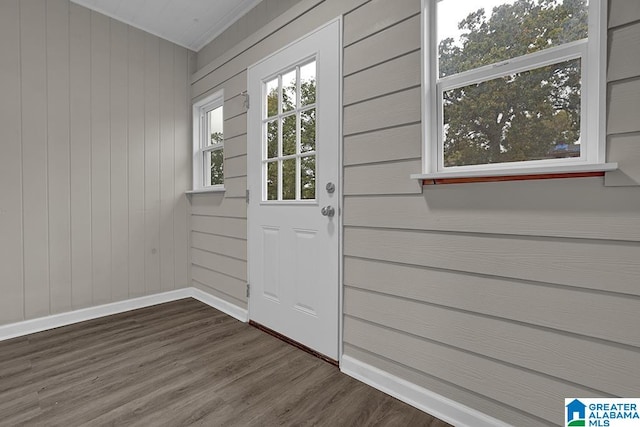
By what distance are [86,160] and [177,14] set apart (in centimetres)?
152

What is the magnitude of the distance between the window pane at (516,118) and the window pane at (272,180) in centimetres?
129

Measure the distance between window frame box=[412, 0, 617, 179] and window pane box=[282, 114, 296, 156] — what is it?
101 cm

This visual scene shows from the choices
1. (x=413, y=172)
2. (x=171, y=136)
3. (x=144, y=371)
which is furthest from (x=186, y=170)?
(x=413, y=172)

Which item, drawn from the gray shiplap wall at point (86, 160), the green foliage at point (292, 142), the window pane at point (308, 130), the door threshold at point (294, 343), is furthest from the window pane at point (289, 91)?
the door threshold at point (294, 343)

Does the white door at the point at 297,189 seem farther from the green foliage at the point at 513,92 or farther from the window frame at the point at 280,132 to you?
the green foliage at the point at 513,92

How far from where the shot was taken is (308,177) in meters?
2.13

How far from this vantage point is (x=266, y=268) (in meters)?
2.43

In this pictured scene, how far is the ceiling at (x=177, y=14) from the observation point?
2.61 m

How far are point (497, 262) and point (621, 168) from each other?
52 cm

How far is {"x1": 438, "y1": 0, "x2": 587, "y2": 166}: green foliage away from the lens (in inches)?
46.4

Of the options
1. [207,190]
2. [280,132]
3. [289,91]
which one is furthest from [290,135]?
[207,190]

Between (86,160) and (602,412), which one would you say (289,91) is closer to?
(86,160)

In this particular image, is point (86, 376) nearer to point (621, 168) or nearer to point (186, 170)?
point (186, 170)

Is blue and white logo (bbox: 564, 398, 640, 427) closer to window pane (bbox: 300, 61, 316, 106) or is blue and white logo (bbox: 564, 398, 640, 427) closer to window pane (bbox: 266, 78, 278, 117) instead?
window pane (bbox: 300, 61, 316, 106)
